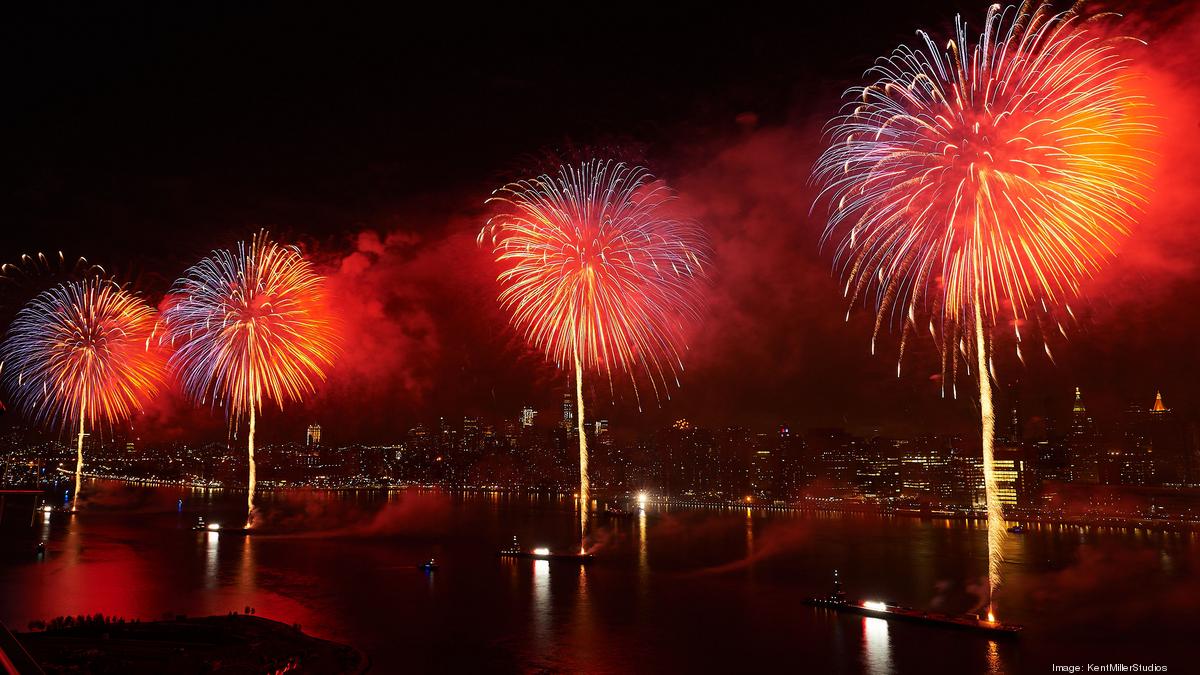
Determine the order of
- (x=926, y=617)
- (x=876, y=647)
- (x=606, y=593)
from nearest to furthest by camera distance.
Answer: (x=876, y=647)
(x=926, y=617)
(x=606, y=593)

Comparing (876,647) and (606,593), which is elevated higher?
(876,647)

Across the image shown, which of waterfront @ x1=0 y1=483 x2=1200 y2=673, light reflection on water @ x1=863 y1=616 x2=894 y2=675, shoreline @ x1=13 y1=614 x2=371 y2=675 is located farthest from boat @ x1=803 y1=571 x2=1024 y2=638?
shoreline @ x1=13 y1=614 x2=371 y2=675

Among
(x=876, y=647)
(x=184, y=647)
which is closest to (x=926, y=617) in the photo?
(x=876, y=647)

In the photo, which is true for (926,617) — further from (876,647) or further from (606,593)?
(606,593)

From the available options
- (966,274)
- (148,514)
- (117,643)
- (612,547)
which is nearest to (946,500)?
(612,547)

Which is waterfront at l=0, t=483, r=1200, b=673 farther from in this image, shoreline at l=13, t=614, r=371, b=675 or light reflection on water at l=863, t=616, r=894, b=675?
shoreline at l=13, t=614, r=371, b=675

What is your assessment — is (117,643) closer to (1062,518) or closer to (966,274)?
(966,274)
